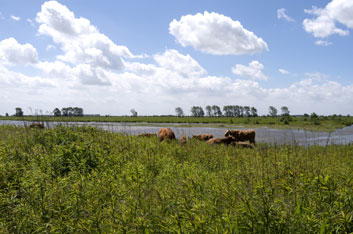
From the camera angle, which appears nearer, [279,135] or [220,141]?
[220,141]

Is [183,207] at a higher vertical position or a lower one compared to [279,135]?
higher

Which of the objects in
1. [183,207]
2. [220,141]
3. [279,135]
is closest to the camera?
[183,207]

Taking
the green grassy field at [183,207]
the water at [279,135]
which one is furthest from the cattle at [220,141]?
the green grassy field at [183,207]

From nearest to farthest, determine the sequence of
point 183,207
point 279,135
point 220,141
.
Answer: point 183,207 → point 220,141 → point 279,135

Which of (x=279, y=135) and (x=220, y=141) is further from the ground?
(x=220, y=141)

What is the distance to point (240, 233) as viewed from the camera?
389 cm

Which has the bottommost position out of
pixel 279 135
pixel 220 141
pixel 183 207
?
pixel 279 135

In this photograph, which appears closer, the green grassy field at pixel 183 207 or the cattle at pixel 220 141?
the green grassy field at pixel 183 207

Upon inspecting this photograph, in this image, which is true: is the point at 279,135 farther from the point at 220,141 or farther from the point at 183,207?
the point at 183,207

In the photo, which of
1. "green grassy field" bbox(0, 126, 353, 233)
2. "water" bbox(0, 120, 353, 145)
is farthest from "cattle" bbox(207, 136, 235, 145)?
"green grassy field" bbox(0, 126, 353, 233)

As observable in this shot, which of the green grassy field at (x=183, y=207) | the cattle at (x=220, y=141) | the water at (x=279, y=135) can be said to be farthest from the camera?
the cattle at (x=220, y=141)

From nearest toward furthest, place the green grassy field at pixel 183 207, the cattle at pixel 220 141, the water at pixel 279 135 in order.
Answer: the green grassy field at pixel 183 207 → the water at pixel 279 135 → the cattle at pixel 220 141

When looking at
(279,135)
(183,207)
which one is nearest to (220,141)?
(183,207)

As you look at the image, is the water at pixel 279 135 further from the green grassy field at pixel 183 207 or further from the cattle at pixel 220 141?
the green grassy field at pixel 183 207
